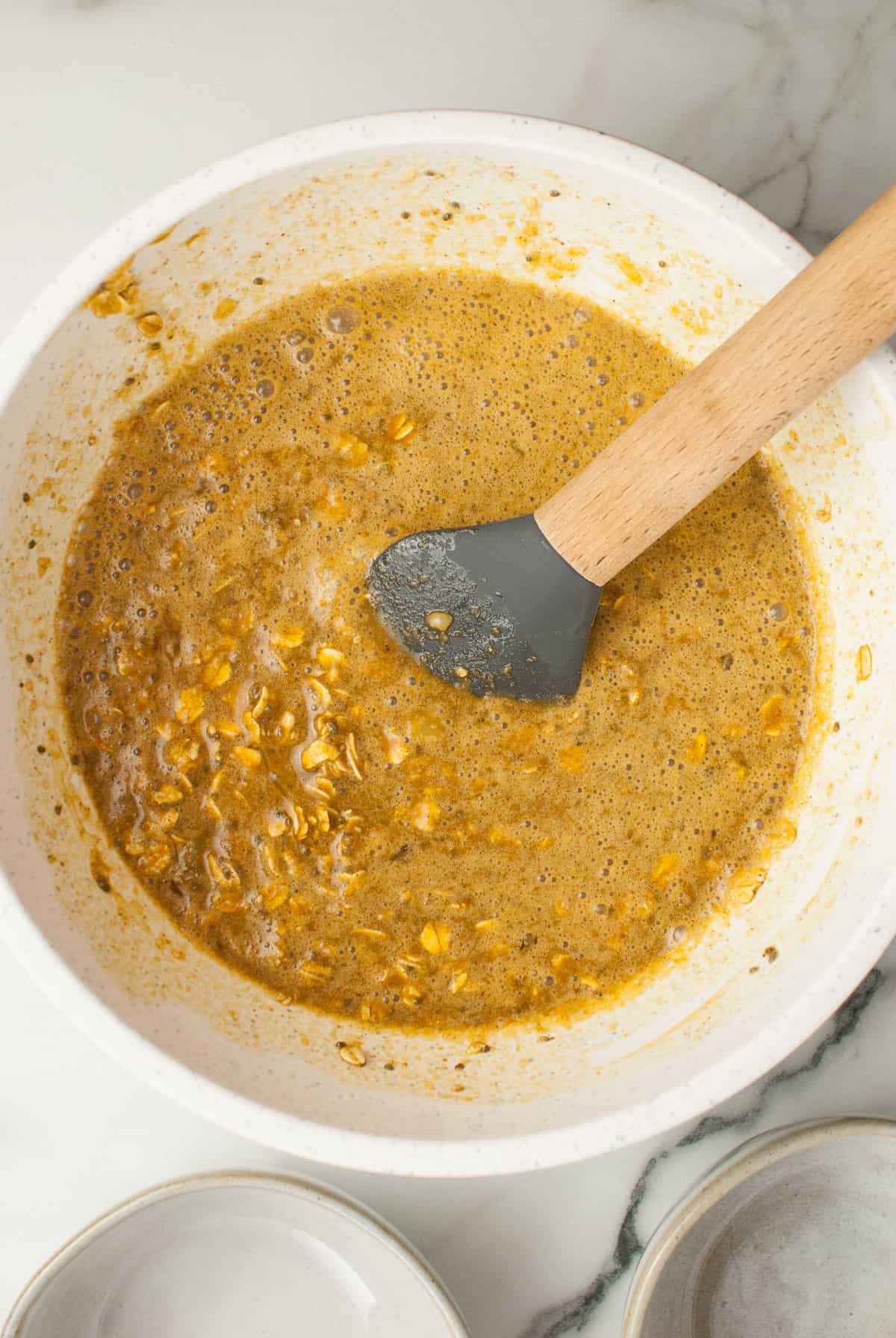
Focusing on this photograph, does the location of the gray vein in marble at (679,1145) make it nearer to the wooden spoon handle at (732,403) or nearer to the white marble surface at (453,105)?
the white marble surface at (453,105)

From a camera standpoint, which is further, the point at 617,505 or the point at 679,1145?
the point at 679,1145

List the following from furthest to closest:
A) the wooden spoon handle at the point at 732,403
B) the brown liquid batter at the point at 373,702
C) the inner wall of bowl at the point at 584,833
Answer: the brown liquid batter at the point at 373,702, the inner wall of bowl at the point at 584,833, the wooden spoon handle at the point at 732,403

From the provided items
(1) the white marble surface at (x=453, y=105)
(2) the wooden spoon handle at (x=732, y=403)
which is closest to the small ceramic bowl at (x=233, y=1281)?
(1) the white marble surface at (x=453, y=105)

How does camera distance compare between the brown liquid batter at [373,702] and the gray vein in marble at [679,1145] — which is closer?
the brown liquid batter at [373,702]

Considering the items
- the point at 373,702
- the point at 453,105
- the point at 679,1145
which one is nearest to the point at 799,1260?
the point at 679,1145

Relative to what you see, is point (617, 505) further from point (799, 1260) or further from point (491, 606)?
point (799, 1260)

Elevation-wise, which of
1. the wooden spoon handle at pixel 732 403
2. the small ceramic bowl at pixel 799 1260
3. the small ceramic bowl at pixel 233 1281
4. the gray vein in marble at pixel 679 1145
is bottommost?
the small ceramic bowl at pixel 799 1260

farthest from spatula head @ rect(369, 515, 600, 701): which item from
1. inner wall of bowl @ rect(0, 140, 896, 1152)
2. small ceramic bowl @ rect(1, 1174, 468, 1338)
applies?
small ceramic bowl @ rect(1, 1174, 468, 1338)
